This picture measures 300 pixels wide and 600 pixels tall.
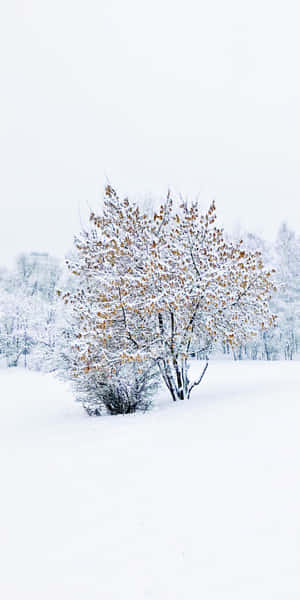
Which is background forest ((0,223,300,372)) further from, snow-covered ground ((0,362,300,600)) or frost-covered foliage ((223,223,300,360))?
snow-covered ground ((0,362,300,600))

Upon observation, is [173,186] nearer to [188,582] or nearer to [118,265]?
[118,265]

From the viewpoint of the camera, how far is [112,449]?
211 inches

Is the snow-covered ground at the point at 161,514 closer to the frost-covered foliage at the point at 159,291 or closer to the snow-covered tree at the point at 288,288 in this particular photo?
the frost-covered foliage at the point at 159,291

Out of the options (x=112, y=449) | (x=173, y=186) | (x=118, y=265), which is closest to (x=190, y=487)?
(x=112, y=449)

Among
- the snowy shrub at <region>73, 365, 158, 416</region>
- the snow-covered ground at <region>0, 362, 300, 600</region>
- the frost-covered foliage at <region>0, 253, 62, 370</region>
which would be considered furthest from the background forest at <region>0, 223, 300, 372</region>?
the snow-covered ground at <region>0, 362, 300, 600</region>

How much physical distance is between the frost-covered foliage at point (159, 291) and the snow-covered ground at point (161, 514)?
9.14ft

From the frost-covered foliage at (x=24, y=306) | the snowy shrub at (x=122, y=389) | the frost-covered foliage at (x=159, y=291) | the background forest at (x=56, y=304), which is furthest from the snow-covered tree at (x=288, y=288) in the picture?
the snowy shrub at (x=122, y=389)

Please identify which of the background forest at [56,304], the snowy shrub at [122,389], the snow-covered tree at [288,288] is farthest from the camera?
the background forest at [56,304]

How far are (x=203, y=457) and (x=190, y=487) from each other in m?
0.80

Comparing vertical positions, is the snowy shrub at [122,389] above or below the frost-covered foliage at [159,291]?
below

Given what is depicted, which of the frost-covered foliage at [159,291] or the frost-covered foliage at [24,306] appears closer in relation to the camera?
the frost-covered foliage at [159,291]

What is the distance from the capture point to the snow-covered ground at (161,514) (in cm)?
231

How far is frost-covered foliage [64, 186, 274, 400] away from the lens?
8.15 metres

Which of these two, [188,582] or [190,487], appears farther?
[190,487]
